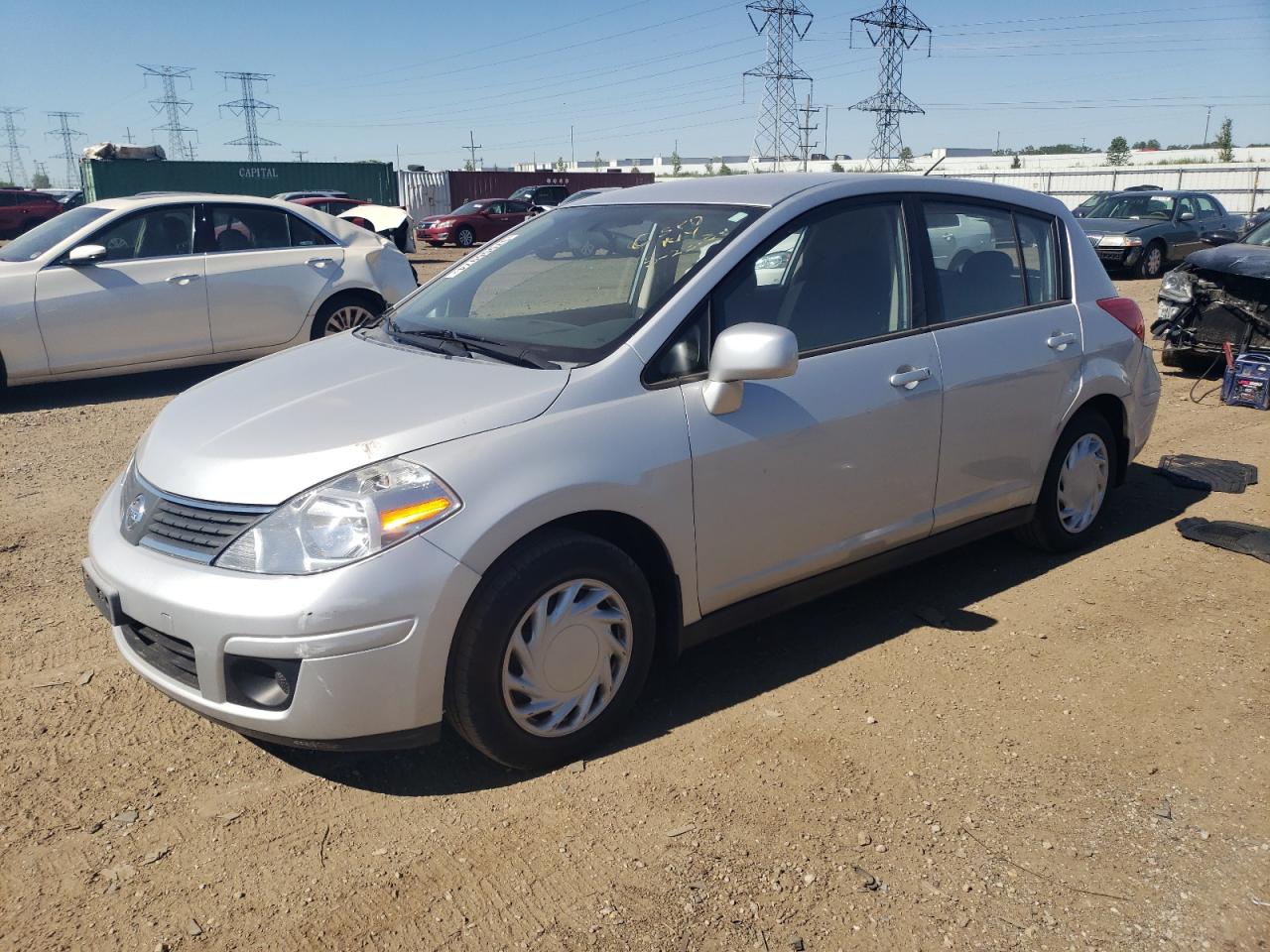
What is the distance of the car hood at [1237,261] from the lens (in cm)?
816

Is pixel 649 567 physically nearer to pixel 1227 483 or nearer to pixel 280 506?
pixel 280 506

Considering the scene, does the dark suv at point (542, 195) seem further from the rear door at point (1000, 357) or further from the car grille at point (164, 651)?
the car grille at point (164, 651)

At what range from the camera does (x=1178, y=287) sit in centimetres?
886

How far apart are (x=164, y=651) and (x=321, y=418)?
0.81 meters

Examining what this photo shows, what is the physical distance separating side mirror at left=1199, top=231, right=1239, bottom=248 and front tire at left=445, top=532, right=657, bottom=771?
2020 centimetres

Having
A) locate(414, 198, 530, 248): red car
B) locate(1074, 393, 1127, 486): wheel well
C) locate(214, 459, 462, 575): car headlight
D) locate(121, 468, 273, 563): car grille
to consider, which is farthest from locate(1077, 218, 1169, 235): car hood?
locate(121, 468, 273, 563): car grille

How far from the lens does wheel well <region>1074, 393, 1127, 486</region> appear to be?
191 inches

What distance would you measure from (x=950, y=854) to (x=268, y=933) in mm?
1785

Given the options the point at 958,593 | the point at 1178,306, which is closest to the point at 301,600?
the point at 958,593

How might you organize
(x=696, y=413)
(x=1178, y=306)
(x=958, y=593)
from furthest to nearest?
(x=1178, y=306) < (x=958, y=593) < (x=696, y=413)

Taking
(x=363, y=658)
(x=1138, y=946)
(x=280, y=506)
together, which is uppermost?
(x=280, y=506)

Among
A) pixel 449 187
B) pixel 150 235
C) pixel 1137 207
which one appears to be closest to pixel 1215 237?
pixel 1137 207

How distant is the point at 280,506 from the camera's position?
2787 mm

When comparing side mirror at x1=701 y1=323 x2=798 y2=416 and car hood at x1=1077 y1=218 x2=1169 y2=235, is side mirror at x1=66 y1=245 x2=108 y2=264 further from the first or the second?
car hood at x1=1077 y1=218 x2=1169 y2=235
